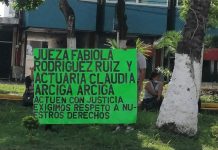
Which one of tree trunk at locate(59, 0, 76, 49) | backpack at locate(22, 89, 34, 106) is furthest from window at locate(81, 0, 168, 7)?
backpack at locate(22, 89, 34, 106)

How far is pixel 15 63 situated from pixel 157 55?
759 cm

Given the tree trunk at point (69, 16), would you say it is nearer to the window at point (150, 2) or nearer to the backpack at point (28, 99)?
the backpack at point (28, 99)

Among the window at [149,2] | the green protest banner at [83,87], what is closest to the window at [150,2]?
the window at [149,2]

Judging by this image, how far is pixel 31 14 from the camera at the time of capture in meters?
26.4

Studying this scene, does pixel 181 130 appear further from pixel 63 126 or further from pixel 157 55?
pixel 157 55

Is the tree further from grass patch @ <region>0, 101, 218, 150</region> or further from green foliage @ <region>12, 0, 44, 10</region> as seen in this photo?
grass patch @ <region>0, 101, 218, 150</region>

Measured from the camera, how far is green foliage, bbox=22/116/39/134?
9.14 m

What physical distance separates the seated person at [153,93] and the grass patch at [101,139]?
1.55 metres

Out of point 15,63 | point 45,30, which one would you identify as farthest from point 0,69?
→ point 45,30

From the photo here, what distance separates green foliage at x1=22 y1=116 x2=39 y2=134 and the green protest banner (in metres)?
0.10

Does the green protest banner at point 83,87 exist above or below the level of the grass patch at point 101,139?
above

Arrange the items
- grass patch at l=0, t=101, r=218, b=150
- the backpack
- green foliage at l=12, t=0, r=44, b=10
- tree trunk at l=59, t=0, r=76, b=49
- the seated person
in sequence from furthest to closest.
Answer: green foliage at l=12, t=0, r=44, b=10 < tree trunk at l=59, t=0, r=76, b=49 < the backpack < the seated person < grass patch at l=0, t=101, r=218, b=150

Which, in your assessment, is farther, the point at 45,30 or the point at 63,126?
the point at 45,30

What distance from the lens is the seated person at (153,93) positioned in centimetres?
1178
